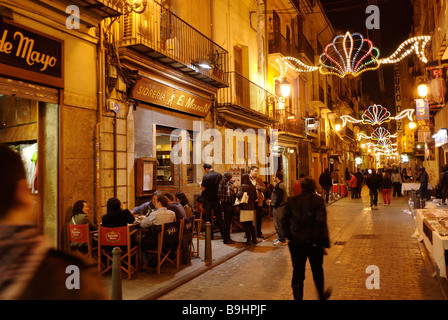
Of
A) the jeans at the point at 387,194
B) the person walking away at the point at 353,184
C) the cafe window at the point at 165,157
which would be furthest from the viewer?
the person walking away at the point at 353,184

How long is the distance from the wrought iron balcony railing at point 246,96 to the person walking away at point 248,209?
5484mm

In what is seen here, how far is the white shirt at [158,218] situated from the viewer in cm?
669

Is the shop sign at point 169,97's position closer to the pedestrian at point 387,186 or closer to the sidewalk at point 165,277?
the sidewalk at point 165,277

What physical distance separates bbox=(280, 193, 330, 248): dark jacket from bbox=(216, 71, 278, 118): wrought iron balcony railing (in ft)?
30.9

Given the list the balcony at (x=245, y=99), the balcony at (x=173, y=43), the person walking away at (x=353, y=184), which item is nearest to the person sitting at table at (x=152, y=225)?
the balcony at (x=173, y=43)

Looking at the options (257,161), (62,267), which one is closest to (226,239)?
(62,267)

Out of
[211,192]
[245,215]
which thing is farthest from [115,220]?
[245,215]

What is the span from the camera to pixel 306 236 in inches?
187

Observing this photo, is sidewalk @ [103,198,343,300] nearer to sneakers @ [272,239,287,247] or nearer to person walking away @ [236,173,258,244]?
person walking away @ [236,173,258,244]

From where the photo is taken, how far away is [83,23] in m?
7.88

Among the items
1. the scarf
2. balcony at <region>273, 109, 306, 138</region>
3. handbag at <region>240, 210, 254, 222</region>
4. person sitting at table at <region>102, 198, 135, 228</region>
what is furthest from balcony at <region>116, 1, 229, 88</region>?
the scarf

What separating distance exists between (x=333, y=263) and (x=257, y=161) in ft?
36.9

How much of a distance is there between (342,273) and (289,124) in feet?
51.1

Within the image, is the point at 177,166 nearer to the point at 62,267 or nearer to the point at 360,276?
the point at 360,276
